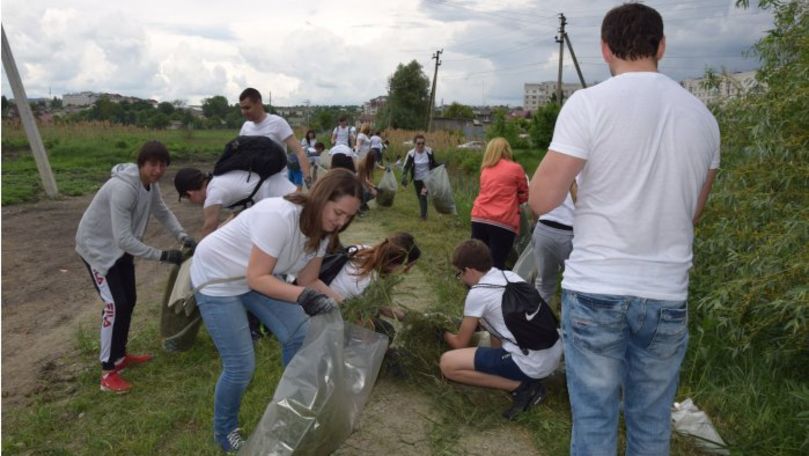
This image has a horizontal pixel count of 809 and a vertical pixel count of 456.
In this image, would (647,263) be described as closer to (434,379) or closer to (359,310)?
(359,310)

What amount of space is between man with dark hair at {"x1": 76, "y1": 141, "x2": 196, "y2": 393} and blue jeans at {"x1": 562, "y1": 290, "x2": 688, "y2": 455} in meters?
2.62

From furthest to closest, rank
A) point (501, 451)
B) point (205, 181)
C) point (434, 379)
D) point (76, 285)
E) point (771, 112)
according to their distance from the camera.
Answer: point (76, 285) → point (205, 181) → point (434, 379) → point (771, 112) → point (501, 451)

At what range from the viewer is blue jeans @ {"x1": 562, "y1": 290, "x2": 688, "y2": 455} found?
5.65 feet

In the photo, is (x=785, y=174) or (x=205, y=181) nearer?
(x=785, y=174)

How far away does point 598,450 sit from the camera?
181cm

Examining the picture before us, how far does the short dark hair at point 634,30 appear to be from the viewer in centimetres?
175

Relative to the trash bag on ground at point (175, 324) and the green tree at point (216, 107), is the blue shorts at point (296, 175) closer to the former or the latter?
the trash bag on ground at point (175, 324)

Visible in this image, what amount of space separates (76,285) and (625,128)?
19.1ft

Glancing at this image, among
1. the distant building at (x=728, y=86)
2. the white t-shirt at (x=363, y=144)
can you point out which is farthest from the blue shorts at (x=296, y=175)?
the distant building at (x=728, y=86)

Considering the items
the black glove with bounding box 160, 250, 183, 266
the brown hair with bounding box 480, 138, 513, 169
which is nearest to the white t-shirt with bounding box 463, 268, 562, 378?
the black glove with bounding box 160, 250, 183, 266

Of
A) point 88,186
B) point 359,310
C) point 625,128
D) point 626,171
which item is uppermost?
point 625,128

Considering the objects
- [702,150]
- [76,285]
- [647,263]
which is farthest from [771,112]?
[76,285]

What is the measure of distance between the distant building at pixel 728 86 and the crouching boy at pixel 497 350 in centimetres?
175

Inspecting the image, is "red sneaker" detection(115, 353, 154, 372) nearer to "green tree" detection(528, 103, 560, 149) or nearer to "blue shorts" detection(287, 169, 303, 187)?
"blue shorts" detection(287, 169, 303, 187)
